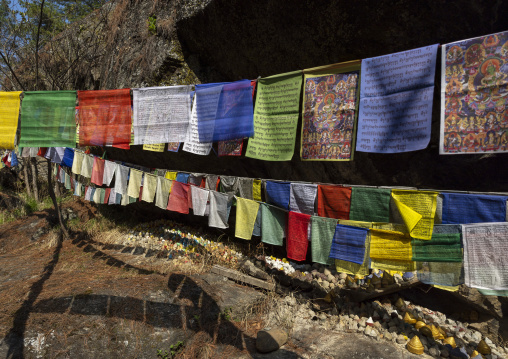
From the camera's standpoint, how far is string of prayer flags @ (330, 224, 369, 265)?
12.2 feet

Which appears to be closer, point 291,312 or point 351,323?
point 351,323

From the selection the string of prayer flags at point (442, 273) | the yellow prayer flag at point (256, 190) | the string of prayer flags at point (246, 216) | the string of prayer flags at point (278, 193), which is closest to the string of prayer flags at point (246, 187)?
the yellow prayer flag at point (256, 190)

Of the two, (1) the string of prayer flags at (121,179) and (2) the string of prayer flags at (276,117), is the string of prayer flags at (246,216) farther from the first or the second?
(1) the string of prayer flags at (121,179)

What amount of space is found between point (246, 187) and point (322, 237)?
1643 mm

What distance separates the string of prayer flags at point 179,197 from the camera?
5.85 meters

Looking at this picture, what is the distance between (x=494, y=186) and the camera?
4.12 metres

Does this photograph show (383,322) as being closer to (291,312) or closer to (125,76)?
(291,312)

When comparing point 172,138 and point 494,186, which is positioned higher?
point 172,138

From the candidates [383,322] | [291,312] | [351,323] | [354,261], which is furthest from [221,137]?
[383,322]

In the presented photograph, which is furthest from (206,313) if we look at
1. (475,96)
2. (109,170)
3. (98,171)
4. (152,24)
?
(152,24)

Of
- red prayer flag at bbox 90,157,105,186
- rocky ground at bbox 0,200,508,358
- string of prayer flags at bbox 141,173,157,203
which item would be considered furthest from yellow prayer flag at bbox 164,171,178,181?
red prayer flag at bbox 90,157,105,186

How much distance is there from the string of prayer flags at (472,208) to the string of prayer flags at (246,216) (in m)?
2.54

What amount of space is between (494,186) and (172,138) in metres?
4.68

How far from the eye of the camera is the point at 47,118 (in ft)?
17.4
